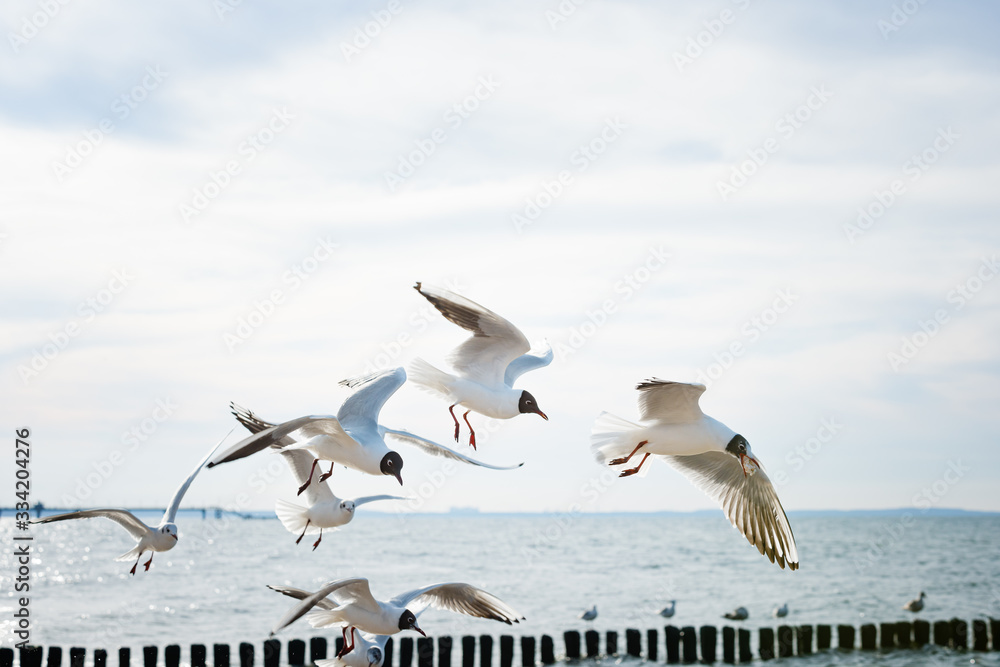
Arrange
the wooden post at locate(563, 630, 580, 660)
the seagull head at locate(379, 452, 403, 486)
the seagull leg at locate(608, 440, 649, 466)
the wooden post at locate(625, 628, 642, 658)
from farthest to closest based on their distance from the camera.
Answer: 1. the wooden post at locate(625, 628, 642, 658)
2. the wooden post at locate(563, 630, 580, 660)
3. the seagull leg at locate(608, 440, 649, 466)
4. the seagull head at locate(379, 452, 403, 486)

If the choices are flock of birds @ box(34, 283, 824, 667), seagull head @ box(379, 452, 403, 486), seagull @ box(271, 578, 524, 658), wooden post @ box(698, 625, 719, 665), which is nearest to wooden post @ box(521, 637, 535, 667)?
wooden post @ box(698, 625, 719, 665)

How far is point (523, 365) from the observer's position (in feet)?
29.0

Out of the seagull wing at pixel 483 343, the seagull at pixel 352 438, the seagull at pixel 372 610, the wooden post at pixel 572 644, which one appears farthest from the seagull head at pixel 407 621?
the wooden post at pixel 572 644

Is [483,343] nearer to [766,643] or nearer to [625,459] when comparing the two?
[625,459]

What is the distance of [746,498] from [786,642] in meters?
9.84

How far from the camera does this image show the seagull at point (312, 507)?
768cm

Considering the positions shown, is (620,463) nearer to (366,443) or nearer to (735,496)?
(735,496)

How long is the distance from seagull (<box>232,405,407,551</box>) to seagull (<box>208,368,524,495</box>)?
10 cm

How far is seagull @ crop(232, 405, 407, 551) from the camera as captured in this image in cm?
768

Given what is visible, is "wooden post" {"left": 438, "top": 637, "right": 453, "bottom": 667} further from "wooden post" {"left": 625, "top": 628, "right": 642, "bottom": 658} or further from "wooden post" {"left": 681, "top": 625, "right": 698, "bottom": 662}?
"wooden post" {"left": 681, "top": 625, "right": 698, "bottom": 662}

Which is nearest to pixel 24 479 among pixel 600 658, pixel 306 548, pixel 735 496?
pixel 735 496

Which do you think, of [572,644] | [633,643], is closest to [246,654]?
[572,644]

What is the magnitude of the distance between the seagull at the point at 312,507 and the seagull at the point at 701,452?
174 centimetres

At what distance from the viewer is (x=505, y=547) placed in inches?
2149
